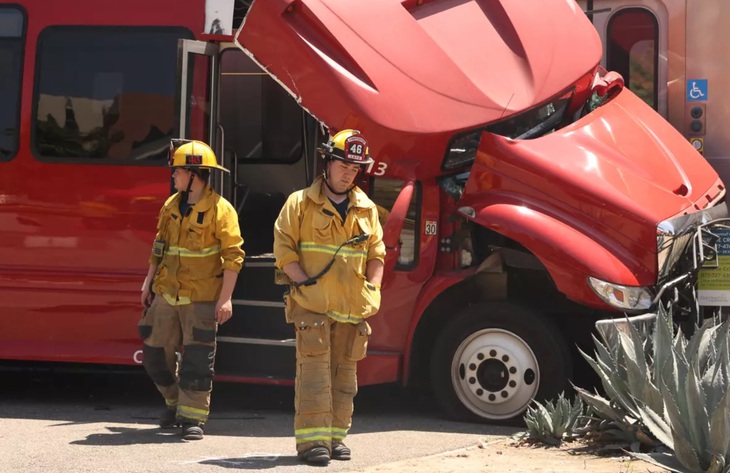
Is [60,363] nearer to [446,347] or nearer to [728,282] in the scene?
[446,347]

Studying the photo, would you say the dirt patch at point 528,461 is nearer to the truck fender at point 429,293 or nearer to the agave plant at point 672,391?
the agave plant at point 672,391

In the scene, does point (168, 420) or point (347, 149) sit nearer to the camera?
point (347, 149)

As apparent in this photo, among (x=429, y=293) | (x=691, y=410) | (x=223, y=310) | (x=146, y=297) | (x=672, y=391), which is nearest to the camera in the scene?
(x=691, y=410)

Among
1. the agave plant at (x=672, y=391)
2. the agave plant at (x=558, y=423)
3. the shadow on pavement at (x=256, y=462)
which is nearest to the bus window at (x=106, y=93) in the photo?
the shadow on pavement at (x=256, y=462)

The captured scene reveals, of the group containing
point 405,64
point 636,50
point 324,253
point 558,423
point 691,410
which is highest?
point 636,50

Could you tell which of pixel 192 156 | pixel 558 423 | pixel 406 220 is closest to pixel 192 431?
pixel 192 156

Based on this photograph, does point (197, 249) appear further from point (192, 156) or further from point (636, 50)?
point (636, 50)

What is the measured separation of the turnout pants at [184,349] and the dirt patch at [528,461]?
1450mm

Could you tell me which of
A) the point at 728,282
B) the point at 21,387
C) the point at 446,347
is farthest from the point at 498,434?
the point at 21,387

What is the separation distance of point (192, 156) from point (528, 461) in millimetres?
2673

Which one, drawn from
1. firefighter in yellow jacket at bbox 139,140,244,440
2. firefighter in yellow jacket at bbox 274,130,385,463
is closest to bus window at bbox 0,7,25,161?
firefighter in yellow jacket at bbox 139,140,244,440

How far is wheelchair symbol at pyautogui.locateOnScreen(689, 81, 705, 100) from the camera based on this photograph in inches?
372

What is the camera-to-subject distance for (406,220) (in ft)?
26.8

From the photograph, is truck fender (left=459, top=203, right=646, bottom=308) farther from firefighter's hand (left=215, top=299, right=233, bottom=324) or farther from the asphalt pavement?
firefighter's hand (left=215, top=299, right=233, bottom=324)
